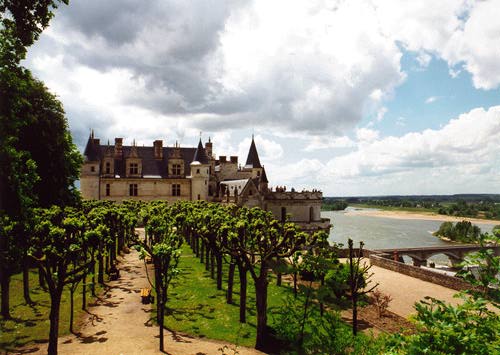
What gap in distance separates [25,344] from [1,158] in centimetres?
746

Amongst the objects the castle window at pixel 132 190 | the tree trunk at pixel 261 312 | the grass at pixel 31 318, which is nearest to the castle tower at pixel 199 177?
the castle window at pixel 132 190

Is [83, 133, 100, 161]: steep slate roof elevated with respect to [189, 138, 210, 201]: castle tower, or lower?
elevated

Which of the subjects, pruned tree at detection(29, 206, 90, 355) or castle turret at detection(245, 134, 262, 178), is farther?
castle turret at detection(245, 134, 262, 178)

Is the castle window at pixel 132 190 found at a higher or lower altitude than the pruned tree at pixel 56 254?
higher

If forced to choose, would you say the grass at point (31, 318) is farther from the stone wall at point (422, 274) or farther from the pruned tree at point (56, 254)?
the stone wall at point (422, 274)

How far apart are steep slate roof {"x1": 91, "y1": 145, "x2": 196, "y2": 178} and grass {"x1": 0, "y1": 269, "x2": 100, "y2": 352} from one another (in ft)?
114

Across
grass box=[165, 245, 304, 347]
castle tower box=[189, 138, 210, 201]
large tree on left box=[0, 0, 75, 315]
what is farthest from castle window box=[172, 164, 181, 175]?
grass box=[165, 245, 304, 347]

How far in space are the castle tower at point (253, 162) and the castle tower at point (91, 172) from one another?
80.6 feet

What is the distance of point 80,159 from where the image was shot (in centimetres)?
2969

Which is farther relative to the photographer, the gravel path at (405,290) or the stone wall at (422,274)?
the stone wall at (422,274)

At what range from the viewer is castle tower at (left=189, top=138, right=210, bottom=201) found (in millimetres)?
55000

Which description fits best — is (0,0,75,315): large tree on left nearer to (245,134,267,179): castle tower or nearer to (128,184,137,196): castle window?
(128,184,137,196): castle window

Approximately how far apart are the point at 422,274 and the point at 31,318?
26001 mm

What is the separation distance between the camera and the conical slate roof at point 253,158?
61.6m
